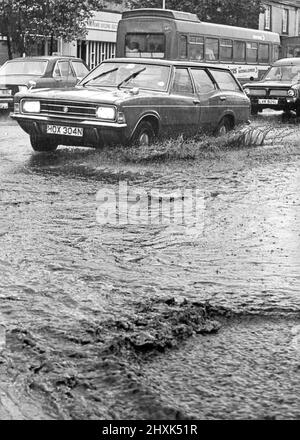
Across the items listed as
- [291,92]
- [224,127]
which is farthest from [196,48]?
[224,127]

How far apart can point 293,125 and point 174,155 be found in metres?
9.13

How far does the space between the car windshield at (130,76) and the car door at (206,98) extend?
0.95 m

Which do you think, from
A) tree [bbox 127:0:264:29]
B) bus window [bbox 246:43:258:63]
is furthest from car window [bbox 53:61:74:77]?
tree [bbox 127:0:264:29]

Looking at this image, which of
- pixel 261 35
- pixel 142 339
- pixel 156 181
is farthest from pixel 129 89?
pixel 261 35

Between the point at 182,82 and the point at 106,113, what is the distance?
7.56 ft

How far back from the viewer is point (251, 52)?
2819 centimetres

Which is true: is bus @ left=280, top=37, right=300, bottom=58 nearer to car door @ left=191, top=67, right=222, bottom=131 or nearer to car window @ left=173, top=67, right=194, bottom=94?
car door @ left=191, top=67, right=222, bottom=131

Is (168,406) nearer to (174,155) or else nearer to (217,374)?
(217,374)

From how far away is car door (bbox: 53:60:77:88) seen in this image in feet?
64.1

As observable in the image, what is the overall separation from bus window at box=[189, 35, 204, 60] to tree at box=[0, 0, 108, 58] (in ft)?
20.0

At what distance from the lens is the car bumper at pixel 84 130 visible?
10727mm

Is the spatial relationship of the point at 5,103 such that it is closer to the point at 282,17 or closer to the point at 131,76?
the point at 131,76

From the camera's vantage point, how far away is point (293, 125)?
1980cm

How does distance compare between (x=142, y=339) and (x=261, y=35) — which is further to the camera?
(x=261, y=35)
